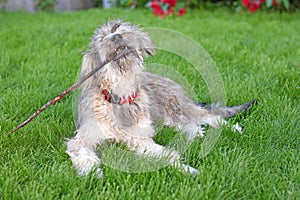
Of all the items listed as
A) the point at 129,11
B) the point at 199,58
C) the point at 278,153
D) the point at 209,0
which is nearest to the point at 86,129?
the point at 278,153

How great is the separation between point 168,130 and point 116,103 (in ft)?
1.83

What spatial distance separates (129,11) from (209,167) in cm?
650

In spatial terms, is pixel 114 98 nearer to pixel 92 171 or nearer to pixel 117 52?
pixel 117 52

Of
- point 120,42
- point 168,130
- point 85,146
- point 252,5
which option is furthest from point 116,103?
point 252,5

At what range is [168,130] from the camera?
339 centimetres

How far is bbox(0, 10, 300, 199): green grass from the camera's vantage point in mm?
2553

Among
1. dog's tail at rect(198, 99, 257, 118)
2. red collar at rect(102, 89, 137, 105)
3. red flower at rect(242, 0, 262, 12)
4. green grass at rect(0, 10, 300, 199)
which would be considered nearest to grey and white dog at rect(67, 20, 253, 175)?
red collar at rect(102, 89, 137, 105)

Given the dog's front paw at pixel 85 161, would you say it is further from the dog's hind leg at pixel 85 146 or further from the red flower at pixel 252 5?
the red flower at pixel 252 5

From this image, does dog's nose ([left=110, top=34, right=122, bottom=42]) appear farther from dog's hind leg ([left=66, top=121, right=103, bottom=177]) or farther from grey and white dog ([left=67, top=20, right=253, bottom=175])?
dog's hind leg ([left=66, top=121, right=103, bottom=177])

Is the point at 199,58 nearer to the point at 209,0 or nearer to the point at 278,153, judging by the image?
the point at 278,153

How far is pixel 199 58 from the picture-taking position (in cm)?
488

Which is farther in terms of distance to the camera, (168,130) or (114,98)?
(168,130)

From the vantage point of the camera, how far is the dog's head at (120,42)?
275 centimetres

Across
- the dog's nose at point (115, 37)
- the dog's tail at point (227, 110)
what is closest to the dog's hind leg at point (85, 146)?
the dog's nose at point (115, 37)
